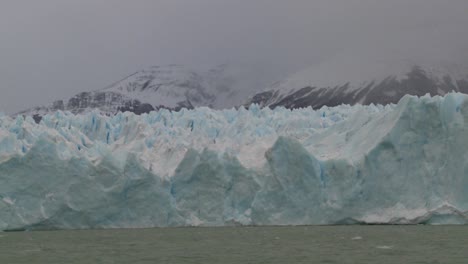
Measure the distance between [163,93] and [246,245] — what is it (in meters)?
125

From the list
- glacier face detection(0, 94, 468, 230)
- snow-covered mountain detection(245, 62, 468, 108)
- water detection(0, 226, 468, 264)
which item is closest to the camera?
water detection(0, 226, 468, 264)

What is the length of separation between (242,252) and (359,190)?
28.2 ft

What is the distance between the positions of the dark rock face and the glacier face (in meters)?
88.6

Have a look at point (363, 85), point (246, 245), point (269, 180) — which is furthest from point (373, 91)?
Answer: point (246, 245)

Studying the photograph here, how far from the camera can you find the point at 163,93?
140 m

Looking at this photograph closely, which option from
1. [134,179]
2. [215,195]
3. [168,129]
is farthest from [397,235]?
[168,129]

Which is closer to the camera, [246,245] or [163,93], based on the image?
[246,245]

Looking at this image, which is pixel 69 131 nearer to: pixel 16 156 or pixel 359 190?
pixel 16 156

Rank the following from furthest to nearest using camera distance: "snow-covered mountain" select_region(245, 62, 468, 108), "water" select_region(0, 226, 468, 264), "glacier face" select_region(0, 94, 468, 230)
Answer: "snow-covered mountain" select_region(245, 62, 468, 108) < "glacier face" select_region(0, 94, 468, 230) < "water" select_region(0, 226, 468, 264)

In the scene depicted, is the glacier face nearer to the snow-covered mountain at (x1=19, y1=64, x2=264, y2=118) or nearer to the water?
the water

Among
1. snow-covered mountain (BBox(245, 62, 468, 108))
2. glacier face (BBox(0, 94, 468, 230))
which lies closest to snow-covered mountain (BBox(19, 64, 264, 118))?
snow-covered mountain (BBox(245, 62, 468, 108))

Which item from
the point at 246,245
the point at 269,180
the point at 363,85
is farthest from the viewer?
the point at 363,85

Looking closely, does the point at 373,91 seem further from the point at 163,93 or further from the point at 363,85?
the point at 163,93

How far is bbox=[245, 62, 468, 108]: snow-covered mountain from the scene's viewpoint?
380 feet
